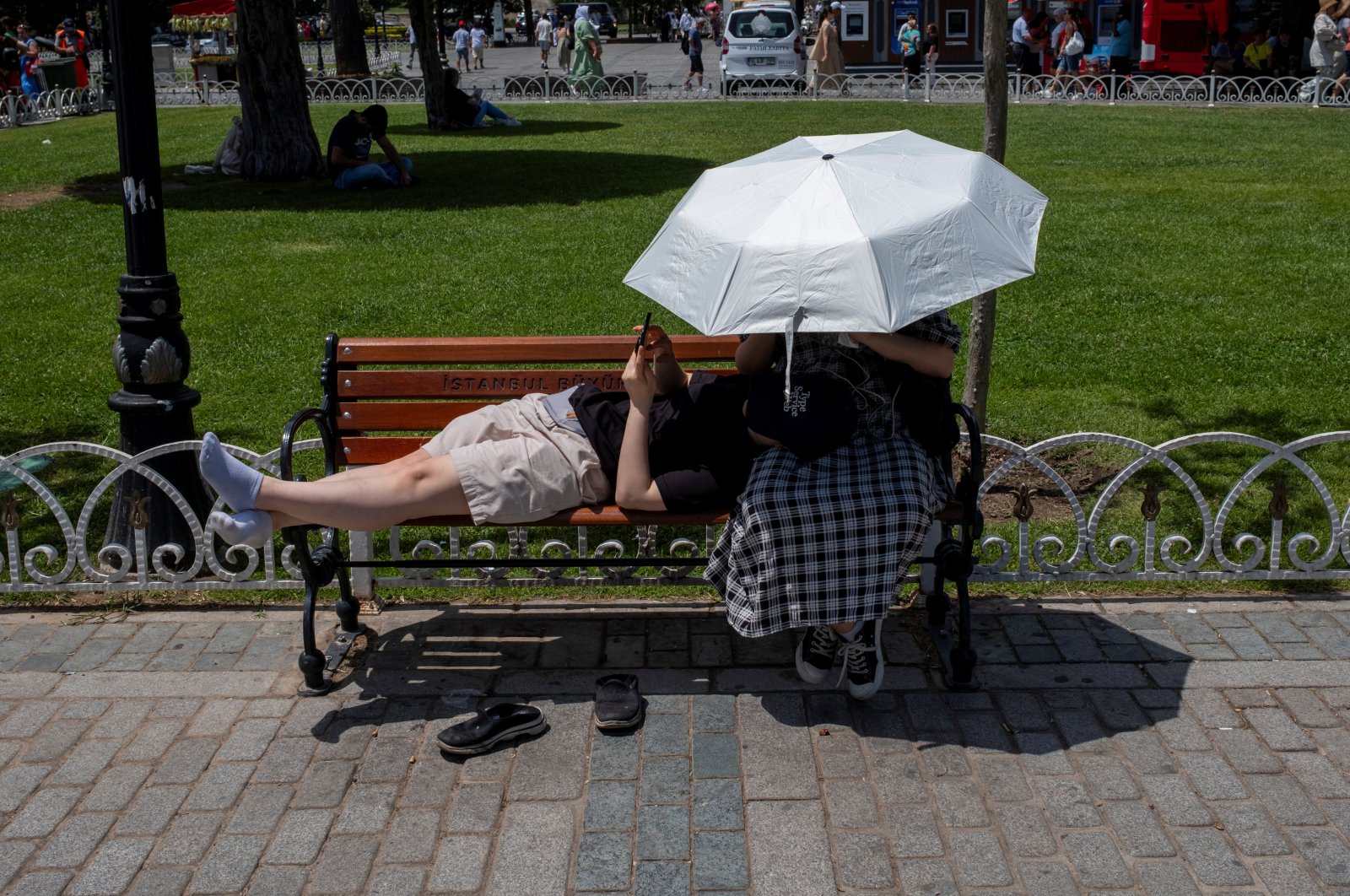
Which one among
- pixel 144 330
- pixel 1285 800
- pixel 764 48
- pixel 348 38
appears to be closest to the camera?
pixel 1285 800

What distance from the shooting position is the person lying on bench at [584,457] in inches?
167

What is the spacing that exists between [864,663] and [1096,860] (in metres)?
1.03

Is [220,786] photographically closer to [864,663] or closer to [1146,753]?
[864,663]

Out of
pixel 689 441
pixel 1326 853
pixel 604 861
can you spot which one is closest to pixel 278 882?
pixel 604 861

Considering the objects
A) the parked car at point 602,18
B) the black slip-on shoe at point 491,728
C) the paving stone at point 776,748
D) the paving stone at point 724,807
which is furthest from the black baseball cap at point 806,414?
the parked car at point 602,18

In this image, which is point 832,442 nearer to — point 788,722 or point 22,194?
point 788,722

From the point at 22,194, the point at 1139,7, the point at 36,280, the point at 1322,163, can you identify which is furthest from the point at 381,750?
the point at 1139,7

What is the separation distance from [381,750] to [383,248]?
26.7ft

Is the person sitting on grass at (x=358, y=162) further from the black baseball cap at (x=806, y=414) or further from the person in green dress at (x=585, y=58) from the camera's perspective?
the person in green dress at (x=585, y=58)

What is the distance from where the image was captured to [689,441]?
4535mm

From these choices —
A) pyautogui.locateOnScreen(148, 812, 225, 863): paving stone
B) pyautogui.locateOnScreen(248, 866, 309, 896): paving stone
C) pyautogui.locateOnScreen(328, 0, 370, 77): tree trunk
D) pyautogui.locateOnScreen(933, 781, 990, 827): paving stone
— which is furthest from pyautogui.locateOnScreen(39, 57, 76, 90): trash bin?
pyautogui.locateOnScreen(933, 781, 990, 827): paving stone

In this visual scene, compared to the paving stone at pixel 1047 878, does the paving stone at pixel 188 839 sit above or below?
above

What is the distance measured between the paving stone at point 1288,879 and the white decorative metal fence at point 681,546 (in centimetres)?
161

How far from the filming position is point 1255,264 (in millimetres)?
10352
